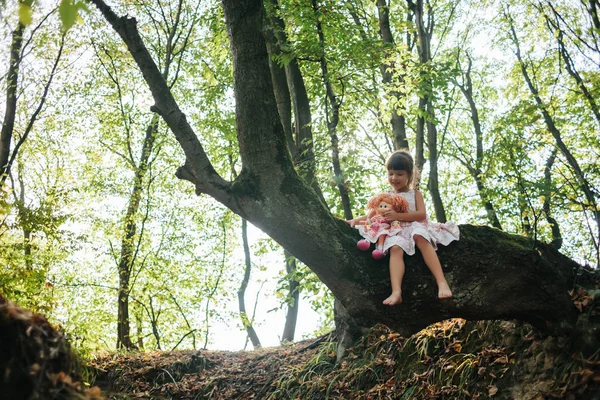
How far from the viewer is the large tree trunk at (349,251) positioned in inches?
155

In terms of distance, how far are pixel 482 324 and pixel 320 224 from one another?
2380 mm

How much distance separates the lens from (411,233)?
160 inches

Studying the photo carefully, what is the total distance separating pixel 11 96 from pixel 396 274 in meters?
10.4

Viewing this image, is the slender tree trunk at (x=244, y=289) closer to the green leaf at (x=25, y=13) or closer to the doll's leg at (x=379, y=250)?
the doll's leg at (x=379, y=250)

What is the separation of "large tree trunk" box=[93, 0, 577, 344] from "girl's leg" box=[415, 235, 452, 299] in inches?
3.1

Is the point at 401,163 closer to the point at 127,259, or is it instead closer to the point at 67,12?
the point at 67,12

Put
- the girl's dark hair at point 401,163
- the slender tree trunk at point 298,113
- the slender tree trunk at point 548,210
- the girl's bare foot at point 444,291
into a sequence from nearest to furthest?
the girl's bare foot at point 444,291
the girl's dark hair at point 401,163
the slender tree trunk at point 548,210
the slender tree trunk at point 298,113

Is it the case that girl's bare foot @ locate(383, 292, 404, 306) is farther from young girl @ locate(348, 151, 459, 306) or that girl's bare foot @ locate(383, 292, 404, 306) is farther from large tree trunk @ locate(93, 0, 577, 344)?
large tree trunk @ locate(93, 0, 577, 344)

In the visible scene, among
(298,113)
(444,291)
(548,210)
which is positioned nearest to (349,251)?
(444,291)

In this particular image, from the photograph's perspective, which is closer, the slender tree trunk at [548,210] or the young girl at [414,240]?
the young girl at [414,240]

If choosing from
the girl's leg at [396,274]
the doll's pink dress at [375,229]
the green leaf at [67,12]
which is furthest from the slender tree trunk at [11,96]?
the green leaf at [67,12]

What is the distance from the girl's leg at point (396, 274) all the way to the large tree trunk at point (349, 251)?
10 cm

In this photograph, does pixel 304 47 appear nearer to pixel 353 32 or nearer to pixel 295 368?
pixel 353 32

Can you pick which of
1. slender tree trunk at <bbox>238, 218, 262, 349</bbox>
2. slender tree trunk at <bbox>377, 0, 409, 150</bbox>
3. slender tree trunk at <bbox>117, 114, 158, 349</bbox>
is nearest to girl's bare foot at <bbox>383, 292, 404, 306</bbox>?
slender tree trunk at <bbox>377, 0, 409, 150</bbox>
